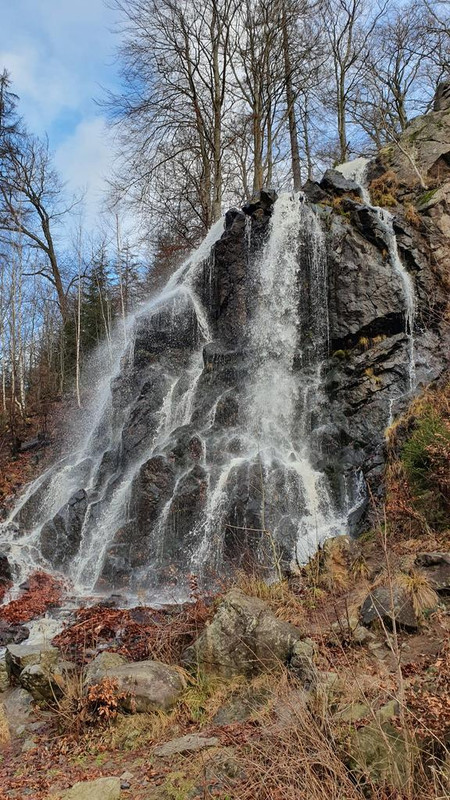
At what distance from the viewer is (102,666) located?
5289 mm

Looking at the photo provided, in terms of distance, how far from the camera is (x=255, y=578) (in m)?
6.42

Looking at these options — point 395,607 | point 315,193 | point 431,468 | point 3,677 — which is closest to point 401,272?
point 315,193

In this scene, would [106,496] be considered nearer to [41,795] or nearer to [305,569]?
[305,569]

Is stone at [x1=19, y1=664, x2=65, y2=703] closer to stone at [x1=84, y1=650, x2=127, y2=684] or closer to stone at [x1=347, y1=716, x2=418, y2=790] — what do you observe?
stone at [x1=84, y1=650, x2=127, y2=684]

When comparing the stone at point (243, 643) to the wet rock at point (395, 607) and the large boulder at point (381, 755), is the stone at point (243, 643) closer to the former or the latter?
the wet rock at point (395, 607)

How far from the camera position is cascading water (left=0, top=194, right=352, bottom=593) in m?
9.23

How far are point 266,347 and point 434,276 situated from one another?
433 cm

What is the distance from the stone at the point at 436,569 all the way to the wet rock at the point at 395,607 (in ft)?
1.44

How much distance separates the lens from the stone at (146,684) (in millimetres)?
4727

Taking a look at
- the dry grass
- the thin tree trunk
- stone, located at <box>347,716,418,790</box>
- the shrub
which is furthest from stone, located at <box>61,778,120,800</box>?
the thin tree trunk

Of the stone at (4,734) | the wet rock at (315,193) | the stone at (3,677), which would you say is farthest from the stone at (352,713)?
the wet rock at (315,193)

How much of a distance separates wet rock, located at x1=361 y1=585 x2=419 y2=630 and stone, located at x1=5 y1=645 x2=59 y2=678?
3.44 metres

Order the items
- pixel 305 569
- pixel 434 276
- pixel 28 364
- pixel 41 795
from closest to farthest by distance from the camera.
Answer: pixel 41 795
pixel 305 569
pixel 434 276
pixel 28 364

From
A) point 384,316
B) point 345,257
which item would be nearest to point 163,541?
point 384,316
